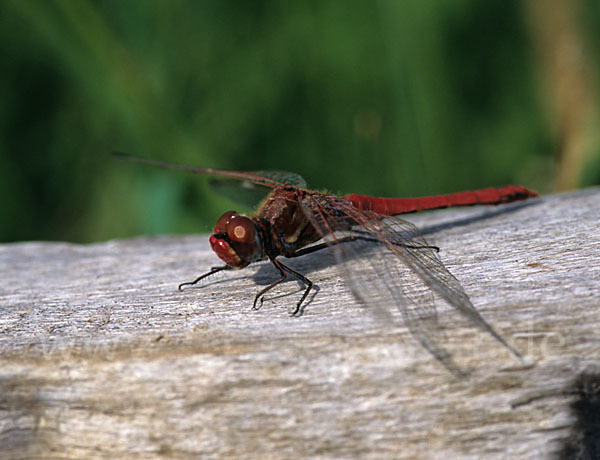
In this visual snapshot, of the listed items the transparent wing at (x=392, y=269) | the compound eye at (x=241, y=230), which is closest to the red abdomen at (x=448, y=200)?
the transparent wing at (x=392, y=269)

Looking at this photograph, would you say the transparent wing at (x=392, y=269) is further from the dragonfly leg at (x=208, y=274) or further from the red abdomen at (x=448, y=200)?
the dragonfly leg at (x=208, y=274)

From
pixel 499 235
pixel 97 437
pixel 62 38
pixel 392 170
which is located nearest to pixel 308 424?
pixel 97 437

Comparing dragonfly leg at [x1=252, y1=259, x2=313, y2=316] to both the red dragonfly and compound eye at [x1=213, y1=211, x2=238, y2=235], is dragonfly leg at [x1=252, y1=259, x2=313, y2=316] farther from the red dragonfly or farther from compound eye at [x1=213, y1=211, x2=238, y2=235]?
compound eye at [x1=213, y1=211, x2=238, y2=235]

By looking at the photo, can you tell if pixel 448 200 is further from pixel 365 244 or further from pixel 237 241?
pixel 237 241

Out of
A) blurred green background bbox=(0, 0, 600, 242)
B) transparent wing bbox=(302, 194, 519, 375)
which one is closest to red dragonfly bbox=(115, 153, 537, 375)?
transparent wing bbox=(302, 194, 519, 375)

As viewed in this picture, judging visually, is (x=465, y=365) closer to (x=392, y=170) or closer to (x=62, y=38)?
(x=392, y=170)
